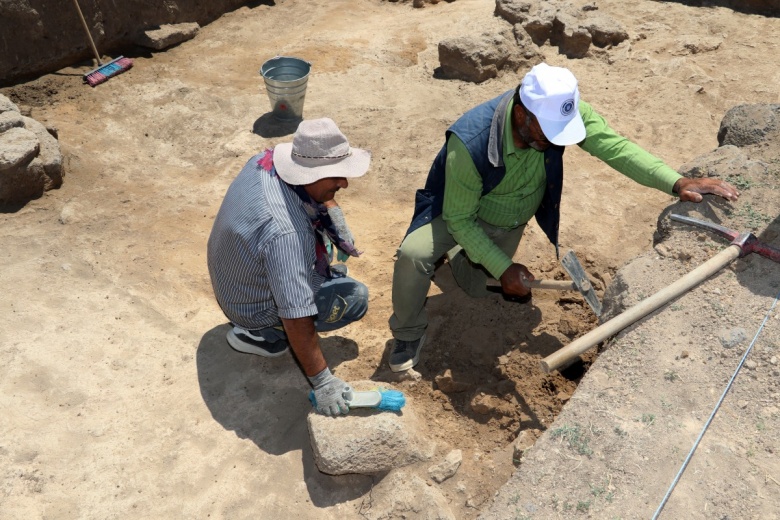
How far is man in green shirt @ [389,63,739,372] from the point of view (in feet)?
10.8

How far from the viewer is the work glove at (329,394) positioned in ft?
10.7

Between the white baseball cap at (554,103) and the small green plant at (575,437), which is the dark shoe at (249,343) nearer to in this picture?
the small green plant at (575,437)

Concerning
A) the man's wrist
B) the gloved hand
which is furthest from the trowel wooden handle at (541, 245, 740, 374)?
the gloved hand

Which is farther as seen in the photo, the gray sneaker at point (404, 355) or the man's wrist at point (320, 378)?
the gray sneaker at point (404, 355)

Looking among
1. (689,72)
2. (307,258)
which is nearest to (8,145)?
(307,258)

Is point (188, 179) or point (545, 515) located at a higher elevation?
point (545, 515)

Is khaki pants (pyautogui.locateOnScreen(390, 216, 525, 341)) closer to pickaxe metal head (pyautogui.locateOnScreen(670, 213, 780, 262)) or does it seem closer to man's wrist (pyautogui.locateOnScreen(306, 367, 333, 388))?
man's wrist (pyautogui.locateOnScreen(306, 367, 333, 388))

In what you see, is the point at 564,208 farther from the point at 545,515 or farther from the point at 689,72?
the point at 545,515

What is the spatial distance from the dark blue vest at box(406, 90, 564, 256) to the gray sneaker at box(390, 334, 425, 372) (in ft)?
2.17

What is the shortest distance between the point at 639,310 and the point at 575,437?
71 centimetres

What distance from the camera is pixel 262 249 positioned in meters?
3.17

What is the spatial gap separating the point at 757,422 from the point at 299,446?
6.97ft

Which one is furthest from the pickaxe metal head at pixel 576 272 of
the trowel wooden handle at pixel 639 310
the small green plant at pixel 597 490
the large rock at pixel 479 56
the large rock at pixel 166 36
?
the large rock at pixel 166 36

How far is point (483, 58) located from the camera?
6527 mm
